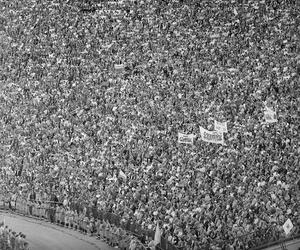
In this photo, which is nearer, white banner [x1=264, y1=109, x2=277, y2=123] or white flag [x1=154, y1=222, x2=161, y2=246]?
white flag [x1=154, y1=222, x2=161, y2=246]

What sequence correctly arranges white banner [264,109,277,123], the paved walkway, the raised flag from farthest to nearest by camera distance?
the raised flag, white banner [264,109,277,123], the paved walkway

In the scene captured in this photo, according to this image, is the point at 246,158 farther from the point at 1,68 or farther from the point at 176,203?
the point at 1,68

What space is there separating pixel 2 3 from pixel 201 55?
56.4 feet

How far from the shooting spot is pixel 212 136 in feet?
161

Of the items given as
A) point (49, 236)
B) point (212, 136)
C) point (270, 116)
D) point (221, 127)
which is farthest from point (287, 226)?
point (49, 236)

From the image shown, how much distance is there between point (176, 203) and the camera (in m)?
44.4

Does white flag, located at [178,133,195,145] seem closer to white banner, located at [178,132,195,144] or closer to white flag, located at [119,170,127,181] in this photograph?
white banner, located at [178,132,195,144]

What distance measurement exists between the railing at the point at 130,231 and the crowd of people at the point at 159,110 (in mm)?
87

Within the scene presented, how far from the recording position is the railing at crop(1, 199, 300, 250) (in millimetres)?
40438

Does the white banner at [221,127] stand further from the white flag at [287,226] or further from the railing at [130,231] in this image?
the white flag at [287,226]

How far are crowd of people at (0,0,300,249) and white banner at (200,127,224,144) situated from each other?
0.29 m

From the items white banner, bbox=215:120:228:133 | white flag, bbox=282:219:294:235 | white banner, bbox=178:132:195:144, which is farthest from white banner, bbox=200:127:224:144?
white flag, bbox=282:219:294:235

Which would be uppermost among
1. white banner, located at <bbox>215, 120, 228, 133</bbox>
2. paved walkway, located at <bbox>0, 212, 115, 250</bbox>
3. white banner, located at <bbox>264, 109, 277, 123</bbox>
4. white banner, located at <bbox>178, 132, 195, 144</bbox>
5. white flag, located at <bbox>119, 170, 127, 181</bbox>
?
white banner, located at <bbox>264, 109, 277, 123</bbox>

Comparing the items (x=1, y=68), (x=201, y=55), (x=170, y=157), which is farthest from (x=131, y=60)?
(x=170, y=157)
